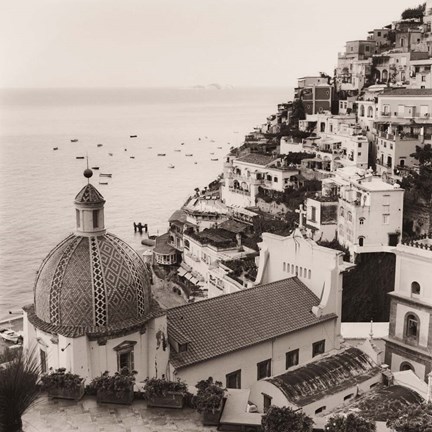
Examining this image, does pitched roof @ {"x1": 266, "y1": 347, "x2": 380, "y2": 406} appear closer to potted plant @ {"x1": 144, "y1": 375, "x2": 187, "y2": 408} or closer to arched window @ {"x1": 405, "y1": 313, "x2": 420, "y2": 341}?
arched window @ {"x1": 405, "y1": 313, "x2": 420, "y2": 341}

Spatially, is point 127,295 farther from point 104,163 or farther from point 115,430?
point 104,163

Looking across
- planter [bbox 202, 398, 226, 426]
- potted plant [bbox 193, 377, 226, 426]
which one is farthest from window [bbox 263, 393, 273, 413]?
planter [bbox 202, 398, 226, 426]

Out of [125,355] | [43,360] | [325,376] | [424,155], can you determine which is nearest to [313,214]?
[424,155]

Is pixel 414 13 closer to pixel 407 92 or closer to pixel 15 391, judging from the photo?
pixel 407 92

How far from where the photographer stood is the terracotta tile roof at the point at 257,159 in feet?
194

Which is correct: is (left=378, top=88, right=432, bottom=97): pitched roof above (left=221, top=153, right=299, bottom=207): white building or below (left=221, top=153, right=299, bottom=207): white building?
above

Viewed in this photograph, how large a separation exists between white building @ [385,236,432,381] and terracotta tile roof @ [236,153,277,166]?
35320mm

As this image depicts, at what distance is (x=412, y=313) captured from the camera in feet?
76.5

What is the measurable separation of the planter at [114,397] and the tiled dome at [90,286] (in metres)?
4.53

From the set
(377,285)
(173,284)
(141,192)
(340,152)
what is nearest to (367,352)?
(377,285)

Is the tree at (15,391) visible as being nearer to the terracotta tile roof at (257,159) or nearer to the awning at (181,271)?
the awning at (181,271)

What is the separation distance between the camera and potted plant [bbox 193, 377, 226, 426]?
12117 mm

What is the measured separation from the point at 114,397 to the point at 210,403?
78.3 inches

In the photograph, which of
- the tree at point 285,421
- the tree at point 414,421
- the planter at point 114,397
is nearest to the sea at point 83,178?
the planter at point 114,397
